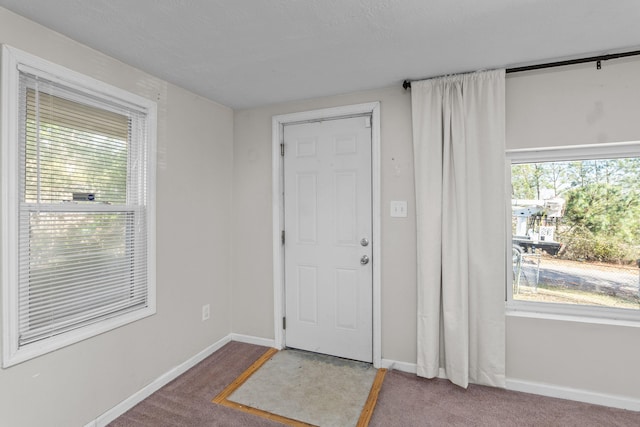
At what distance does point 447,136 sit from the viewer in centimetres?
233

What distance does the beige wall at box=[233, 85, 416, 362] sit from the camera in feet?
8.39

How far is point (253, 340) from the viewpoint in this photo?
308 centimetres

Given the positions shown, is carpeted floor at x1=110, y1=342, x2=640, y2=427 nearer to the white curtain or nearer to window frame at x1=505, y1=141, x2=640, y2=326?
the white curtain

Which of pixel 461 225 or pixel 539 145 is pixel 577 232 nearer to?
pixel 539 145

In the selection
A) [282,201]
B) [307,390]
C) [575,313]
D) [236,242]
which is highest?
[282,201]

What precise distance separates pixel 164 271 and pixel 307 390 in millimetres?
1416

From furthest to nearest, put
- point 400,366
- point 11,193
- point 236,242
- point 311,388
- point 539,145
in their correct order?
point 236,242
point 400,366
point 311,388
point 539,145
point 11,193

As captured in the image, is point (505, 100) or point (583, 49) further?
point (505, 100)

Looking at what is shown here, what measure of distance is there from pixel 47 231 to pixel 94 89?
35.6 inches

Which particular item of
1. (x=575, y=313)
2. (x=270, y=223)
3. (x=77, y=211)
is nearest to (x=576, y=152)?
(x=575, y=313)

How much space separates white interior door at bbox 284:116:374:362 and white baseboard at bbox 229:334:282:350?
7.0 inches

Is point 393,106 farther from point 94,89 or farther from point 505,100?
point 94,89

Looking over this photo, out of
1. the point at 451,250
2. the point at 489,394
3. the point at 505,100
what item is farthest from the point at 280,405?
the point at 505,100

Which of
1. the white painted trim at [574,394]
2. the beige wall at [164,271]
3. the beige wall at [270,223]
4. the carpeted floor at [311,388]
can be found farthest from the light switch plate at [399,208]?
the beige wall at [164,271]
